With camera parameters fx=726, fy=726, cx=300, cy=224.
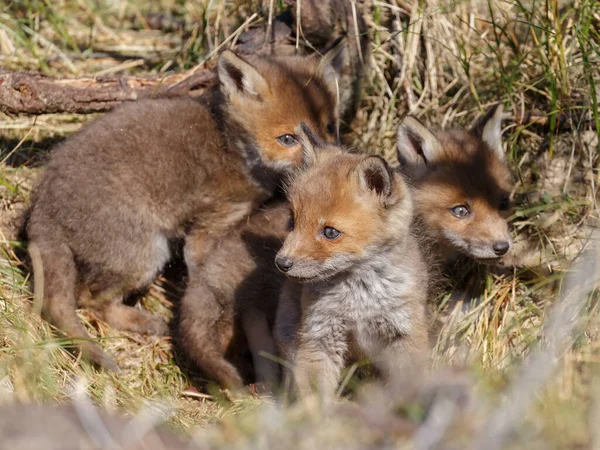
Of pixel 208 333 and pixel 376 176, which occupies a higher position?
pixel 376 176

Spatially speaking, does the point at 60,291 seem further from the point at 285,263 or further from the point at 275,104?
the point at 275,104

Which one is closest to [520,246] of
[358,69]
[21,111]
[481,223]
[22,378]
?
[481,223]

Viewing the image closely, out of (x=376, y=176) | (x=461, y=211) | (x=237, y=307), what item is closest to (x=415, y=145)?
(x=461, y=211)

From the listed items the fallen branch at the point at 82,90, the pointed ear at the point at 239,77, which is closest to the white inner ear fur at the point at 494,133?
the pointed ear at the point at 239,77

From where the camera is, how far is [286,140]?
5570 millimetres

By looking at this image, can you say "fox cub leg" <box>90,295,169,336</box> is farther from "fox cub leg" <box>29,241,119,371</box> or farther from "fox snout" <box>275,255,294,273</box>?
"fox snout" <box>275,255,294,273</box>

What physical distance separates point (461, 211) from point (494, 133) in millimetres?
682

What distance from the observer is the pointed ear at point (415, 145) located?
5043 millimetres

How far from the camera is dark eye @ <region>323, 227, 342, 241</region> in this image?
13.1 ft

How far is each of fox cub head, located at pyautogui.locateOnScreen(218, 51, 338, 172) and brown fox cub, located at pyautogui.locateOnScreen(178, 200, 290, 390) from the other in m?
0.70

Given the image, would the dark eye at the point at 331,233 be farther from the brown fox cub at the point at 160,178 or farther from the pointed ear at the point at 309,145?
the brown fox cub at the point at 160,178

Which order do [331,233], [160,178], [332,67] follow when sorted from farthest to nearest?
[332,67] → [160,178] → [331,233]

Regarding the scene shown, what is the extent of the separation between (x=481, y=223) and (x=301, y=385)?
168cm

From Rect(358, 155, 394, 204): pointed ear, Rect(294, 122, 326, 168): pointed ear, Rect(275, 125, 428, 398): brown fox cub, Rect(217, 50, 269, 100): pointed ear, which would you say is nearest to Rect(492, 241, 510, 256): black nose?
Rect(275, 125, 428, 398): brown fox cub
